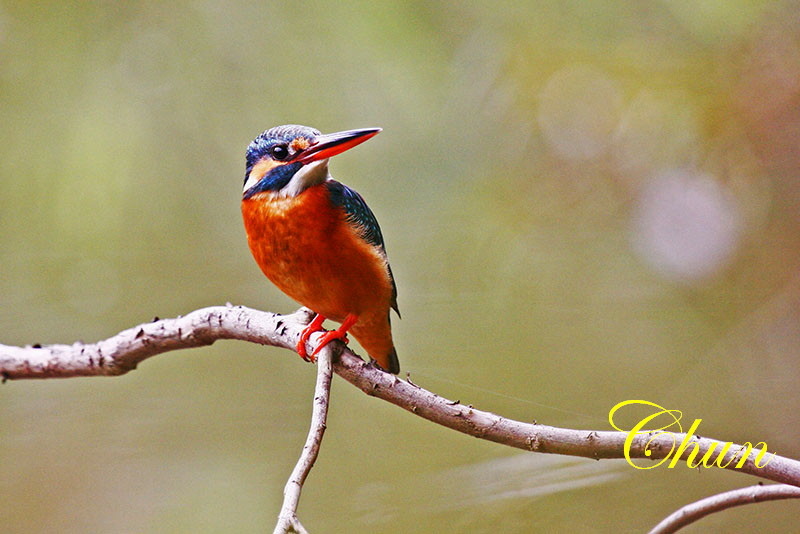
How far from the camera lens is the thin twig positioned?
56 cm

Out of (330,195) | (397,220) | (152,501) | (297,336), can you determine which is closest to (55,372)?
(297,336)

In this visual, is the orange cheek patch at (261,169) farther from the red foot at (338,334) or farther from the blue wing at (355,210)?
the red foot at (338,334)

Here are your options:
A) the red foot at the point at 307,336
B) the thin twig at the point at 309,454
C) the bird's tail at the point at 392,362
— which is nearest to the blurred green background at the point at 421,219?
the bird's tail at the point at 392,362

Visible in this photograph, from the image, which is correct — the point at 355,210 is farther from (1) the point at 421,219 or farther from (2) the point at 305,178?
(1) the point at 421,219

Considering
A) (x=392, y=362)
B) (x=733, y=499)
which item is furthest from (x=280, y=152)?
(x=733, y=499)

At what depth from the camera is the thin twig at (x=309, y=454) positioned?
1.82 feet

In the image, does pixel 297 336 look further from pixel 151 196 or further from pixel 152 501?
pixel 152 501

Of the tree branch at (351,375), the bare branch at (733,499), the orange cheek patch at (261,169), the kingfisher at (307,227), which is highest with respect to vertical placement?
the orange cheek patch at (261,169)

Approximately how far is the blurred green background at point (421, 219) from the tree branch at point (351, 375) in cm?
47

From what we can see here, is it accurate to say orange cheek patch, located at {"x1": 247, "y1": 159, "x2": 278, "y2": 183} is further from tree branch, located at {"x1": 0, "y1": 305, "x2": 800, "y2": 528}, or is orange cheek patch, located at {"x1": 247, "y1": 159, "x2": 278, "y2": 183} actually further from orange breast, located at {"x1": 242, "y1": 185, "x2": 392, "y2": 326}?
Answer: tree branch, located at {"x1": 0, "y1": 305, "x2": 800, "y2": 528}

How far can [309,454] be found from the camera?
63 centimetres

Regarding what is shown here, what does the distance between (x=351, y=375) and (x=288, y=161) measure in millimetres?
252

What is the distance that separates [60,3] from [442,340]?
1.04 metres

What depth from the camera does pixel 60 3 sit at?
4.78 ft
